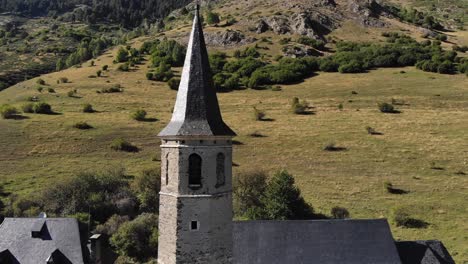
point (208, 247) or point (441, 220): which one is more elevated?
point (208, 247)

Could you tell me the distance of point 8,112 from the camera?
79.8 m

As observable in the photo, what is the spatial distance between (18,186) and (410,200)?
4441 cm

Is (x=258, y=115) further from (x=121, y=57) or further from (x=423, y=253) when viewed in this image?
(x=121, y=57)

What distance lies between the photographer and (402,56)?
11481 centimetres

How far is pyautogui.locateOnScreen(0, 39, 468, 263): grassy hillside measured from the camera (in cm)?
5538

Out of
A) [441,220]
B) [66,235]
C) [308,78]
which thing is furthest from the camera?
[308,78]

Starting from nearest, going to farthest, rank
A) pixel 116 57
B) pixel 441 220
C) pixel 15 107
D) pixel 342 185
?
1. pixel 441 220
2. pixel 342 185
3. pixel 15 107
4. pixel 116 57

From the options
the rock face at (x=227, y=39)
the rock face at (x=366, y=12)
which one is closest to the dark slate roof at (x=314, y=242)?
the rock face at (x=227, y=39)

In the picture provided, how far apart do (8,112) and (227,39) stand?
66.6 meters

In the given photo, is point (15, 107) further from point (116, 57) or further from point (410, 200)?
point (410, 200)

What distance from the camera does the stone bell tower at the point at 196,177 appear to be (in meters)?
18.0

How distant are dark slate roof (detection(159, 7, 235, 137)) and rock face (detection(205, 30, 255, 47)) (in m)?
113

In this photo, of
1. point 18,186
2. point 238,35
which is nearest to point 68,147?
point 18,186

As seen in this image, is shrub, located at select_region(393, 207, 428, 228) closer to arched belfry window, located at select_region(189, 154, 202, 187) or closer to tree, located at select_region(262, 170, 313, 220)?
tree, located at select_region(262, 170, 313, 220)
